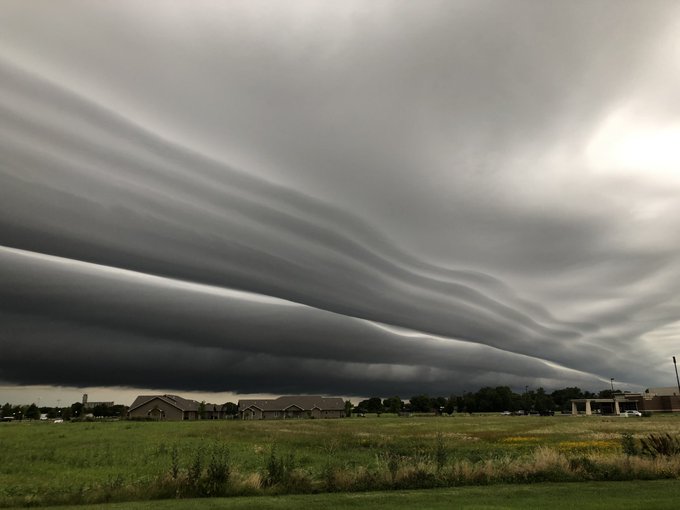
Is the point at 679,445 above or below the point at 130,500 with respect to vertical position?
above

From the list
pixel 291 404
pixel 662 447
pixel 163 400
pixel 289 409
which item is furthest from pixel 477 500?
pixel 291 404

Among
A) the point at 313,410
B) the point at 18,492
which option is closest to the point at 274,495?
the point at 18,492

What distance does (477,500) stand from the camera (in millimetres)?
18938

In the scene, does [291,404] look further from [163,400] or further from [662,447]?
[662,447]

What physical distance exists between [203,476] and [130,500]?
10.0ft

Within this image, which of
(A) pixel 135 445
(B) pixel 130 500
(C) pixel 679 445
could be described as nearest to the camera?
(B) pixel 130 500

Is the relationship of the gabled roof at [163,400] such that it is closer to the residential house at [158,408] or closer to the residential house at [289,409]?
the residential house at [158,408]

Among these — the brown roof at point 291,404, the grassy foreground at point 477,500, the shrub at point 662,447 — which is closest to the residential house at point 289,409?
the brown roof at point 291,404

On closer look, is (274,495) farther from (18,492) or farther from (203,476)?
(18,492)

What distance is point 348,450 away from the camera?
161 ft

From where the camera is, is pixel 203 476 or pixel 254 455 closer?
pixel 203 476

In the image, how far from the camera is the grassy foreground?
700 inches

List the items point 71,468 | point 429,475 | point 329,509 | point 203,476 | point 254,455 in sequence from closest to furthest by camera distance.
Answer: point 329,509 → point 203,476 → point 429,475 → point 71,468 → point 254,455

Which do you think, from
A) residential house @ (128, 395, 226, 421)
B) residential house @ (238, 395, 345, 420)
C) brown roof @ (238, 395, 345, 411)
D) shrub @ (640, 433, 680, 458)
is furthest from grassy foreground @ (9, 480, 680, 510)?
brown roof @ (238, 395, 345, 411)
